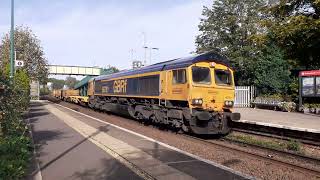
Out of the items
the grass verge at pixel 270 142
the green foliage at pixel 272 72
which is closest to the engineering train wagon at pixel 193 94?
the grass verge at pixel 270 142

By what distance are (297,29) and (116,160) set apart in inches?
471

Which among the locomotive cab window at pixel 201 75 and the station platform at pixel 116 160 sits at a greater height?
the locomotive cab window at pixel 201 75

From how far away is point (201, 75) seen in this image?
16.5 metres

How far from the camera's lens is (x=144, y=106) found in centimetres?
2077

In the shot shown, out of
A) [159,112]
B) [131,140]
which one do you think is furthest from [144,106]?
[131,140]

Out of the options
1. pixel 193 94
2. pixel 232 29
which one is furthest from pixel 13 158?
pixel 232 29

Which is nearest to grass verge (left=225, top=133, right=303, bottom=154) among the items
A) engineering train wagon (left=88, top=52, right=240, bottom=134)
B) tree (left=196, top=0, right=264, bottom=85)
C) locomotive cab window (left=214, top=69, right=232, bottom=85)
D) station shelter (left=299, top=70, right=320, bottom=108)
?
engineering train wagon (left=88, top=52, right=240, bottom=134)

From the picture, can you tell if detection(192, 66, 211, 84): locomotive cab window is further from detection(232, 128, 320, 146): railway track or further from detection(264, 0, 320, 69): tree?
detection(264, 0, 320, 69): tree

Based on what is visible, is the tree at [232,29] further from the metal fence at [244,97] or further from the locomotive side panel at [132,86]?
the locomotive side panel at [132,86]

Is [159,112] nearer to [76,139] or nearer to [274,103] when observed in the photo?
A: [76,139]

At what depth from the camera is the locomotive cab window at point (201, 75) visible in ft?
53.7

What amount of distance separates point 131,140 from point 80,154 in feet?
10.9

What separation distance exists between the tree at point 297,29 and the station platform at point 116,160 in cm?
910

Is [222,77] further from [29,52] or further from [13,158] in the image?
[29,52]
